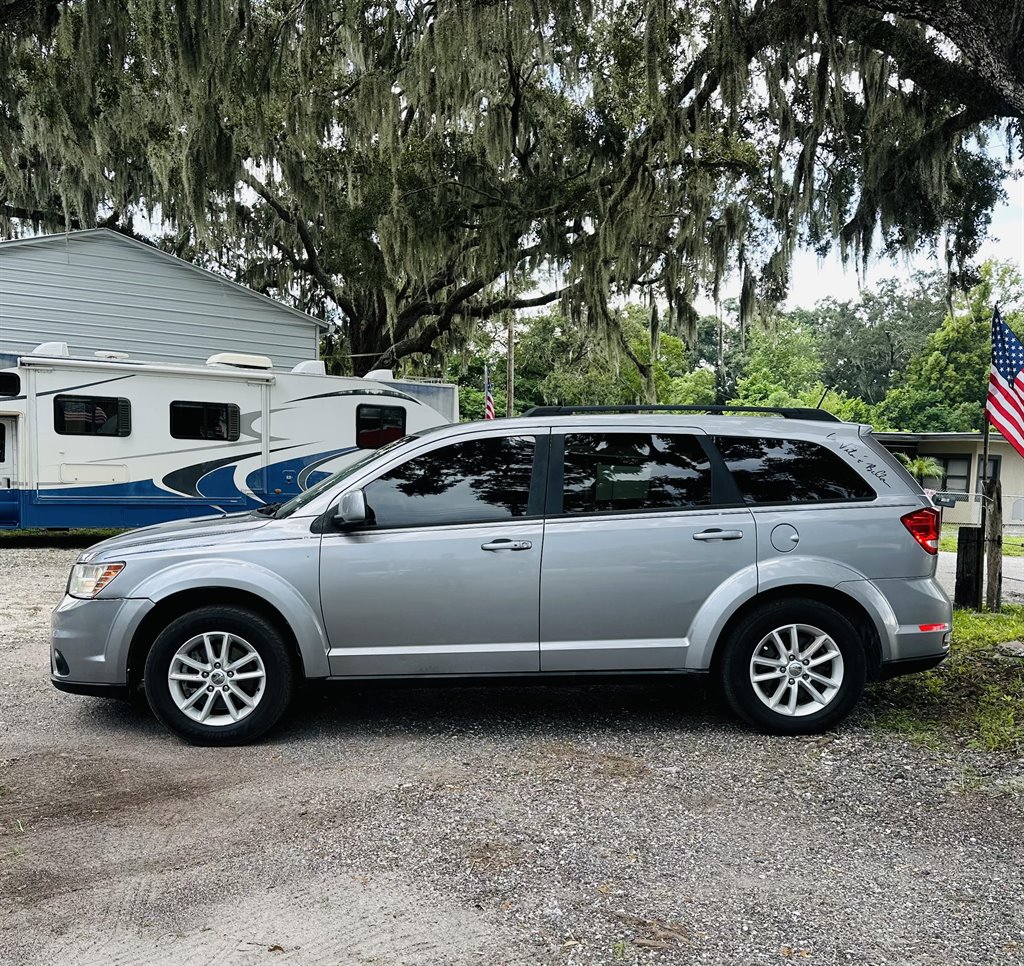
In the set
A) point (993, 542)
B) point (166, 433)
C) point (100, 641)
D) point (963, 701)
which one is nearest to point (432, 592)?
point (100, 641)

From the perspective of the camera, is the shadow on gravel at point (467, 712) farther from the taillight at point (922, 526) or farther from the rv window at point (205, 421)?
the rv window at point (205, 421)

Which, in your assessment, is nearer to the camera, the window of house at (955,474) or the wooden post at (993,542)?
the wooden post at (993,542)

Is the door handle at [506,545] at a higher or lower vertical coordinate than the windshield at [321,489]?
lower

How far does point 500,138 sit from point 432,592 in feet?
39.5

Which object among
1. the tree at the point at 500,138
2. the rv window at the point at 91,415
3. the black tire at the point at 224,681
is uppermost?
the tree at the point at 500,138

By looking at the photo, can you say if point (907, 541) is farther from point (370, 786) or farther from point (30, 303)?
point (30, 303)

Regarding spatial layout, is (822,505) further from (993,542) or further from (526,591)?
(993,542)

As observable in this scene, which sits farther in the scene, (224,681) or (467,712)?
(467,712)

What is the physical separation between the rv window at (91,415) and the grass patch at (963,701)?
1050 centimetres

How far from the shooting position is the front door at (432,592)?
472cm

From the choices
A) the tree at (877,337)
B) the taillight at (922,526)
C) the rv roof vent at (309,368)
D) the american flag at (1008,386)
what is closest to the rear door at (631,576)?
the taillight at (922,526)

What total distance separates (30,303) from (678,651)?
14.1m

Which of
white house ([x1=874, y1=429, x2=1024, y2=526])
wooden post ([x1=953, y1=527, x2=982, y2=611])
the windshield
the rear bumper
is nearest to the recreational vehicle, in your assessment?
the windshield

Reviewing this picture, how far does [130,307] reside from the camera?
16047 mm
